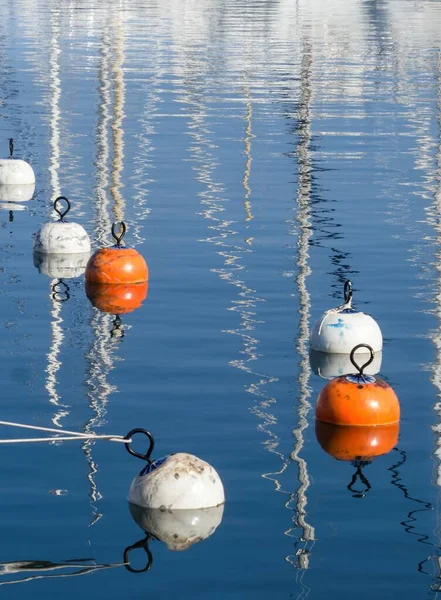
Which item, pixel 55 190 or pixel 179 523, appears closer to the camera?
pixel 179 523

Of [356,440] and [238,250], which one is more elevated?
[238,250]

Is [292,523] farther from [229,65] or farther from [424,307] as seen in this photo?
[229,65]

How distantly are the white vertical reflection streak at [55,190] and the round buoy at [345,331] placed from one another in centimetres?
254

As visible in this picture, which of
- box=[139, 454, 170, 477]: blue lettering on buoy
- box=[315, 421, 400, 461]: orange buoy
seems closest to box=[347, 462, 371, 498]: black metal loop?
box=[315, 421, 400, 461]: orange buoy

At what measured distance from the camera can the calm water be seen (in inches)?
407

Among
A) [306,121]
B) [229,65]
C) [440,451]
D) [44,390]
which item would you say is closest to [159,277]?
[44,390]

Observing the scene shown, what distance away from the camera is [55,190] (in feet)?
83.8

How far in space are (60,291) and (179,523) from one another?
320 inches

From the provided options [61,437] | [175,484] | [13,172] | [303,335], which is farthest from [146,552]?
[13,172]

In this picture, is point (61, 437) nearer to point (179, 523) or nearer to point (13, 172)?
point (179, 523)

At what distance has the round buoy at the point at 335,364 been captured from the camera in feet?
49.5

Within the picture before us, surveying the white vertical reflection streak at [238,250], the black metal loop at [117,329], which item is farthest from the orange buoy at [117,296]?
the white vertical reflection streak at [238,250]

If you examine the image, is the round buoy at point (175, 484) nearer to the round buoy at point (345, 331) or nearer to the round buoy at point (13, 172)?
the round buoy at point (345, 331)

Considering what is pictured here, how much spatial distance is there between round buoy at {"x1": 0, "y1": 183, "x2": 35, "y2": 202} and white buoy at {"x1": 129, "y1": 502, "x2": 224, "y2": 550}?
14390mm
